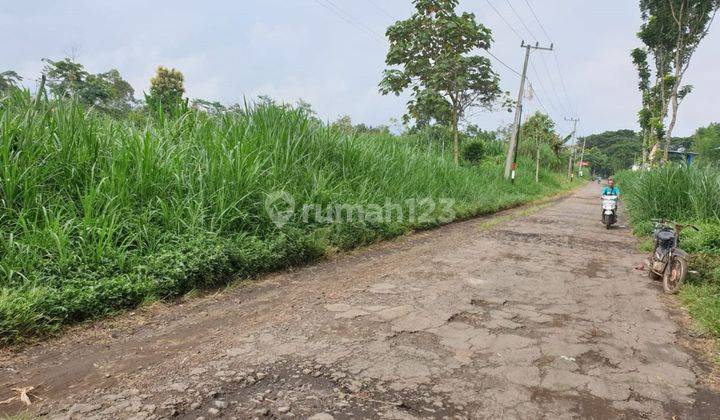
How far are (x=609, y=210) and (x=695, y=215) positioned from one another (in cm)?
290

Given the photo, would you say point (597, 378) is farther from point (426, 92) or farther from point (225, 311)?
point (426, 92)

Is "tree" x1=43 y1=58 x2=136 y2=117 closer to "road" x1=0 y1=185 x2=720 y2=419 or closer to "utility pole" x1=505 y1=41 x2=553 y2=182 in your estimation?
"road" x1=0 y1=185 x2=720 y2=419

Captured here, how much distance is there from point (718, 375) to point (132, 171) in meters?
5.36

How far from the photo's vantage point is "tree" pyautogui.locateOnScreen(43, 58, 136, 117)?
519cm

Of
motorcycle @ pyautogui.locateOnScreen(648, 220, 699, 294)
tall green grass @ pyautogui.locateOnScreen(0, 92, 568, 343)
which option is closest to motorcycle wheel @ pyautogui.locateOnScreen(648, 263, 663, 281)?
motorcycle @ pyautogui.locateOnScreen(648, 220, 699, 294)

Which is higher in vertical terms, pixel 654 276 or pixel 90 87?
pixel 90 87

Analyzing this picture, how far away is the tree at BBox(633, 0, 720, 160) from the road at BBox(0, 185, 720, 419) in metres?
16.8

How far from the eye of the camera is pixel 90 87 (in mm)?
22469

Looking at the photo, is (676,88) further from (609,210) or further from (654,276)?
(654,276)

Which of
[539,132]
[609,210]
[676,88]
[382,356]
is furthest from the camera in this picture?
[539,132]

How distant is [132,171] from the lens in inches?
187

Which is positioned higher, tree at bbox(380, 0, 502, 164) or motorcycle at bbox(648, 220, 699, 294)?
tree at bbox(380, 0, 502, 164)

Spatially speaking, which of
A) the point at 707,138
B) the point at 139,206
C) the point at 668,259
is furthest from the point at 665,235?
the point at 707,138

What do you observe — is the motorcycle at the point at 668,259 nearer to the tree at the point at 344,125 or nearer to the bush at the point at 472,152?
Answer: the tree at the point at 344,125
